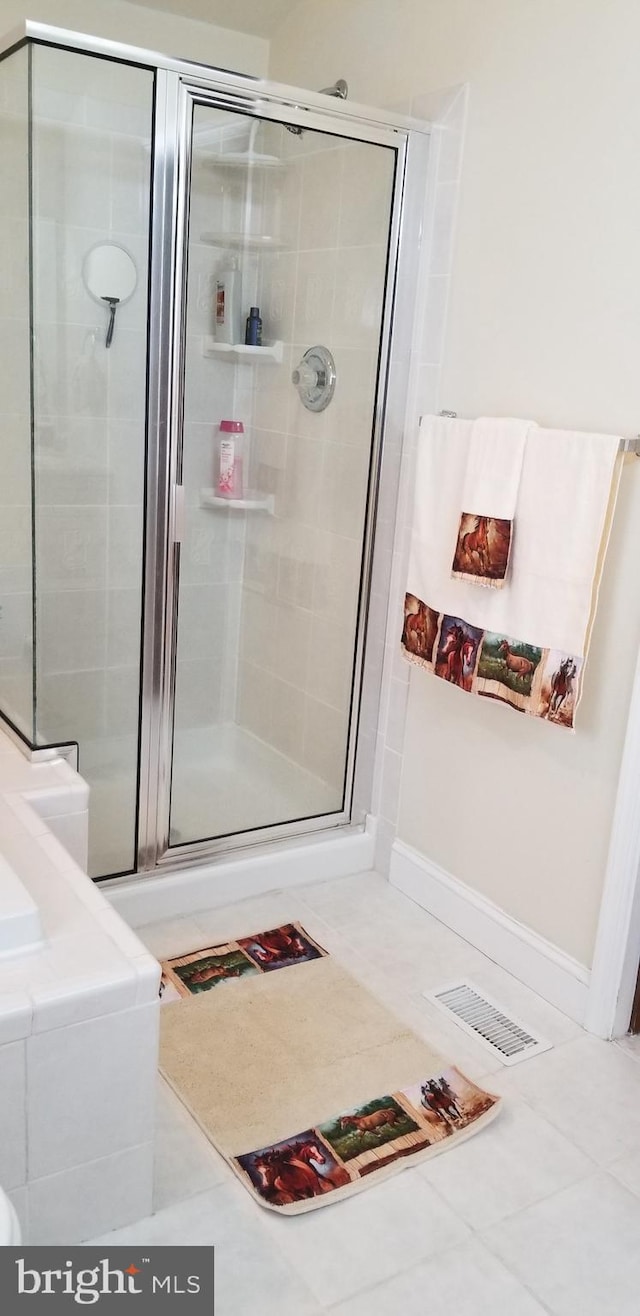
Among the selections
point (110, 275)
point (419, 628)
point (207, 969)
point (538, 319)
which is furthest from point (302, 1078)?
point (110, 275)

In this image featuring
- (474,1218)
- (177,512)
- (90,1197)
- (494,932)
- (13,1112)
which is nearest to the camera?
(13,1112)

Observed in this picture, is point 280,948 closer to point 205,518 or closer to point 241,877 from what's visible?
point 241,877

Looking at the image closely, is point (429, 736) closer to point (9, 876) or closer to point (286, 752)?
point (286, 752)

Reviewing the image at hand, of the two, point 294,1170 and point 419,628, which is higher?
point 419,628

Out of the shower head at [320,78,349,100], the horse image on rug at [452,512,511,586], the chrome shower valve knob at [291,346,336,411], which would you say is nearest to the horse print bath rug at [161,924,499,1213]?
the horse image on rug at [452,512,511,586]

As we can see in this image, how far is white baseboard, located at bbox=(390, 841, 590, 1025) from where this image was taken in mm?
2342

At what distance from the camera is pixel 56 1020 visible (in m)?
1.53

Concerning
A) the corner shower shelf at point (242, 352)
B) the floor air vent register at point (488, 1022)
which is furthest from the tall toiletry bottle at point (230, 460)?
the floor air vent register at point (488, 1022)

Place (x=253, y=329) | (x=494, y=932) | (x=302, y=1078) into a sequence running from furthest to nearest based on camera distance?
(x=253, y=329) → (x=494, y=932) → (x=302, y=1078)

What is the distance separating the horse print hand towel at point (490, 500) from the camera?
2227 mm

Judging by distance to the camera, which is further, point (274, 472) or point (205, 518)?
point (274, 472)

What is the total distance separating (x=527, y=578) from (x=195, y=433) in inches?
33.8

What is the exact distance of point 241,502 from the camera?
8.82 ft


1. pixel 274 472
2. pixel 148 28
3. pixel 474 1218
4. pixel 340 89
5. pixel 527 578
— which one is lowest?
pixel 474 1218
